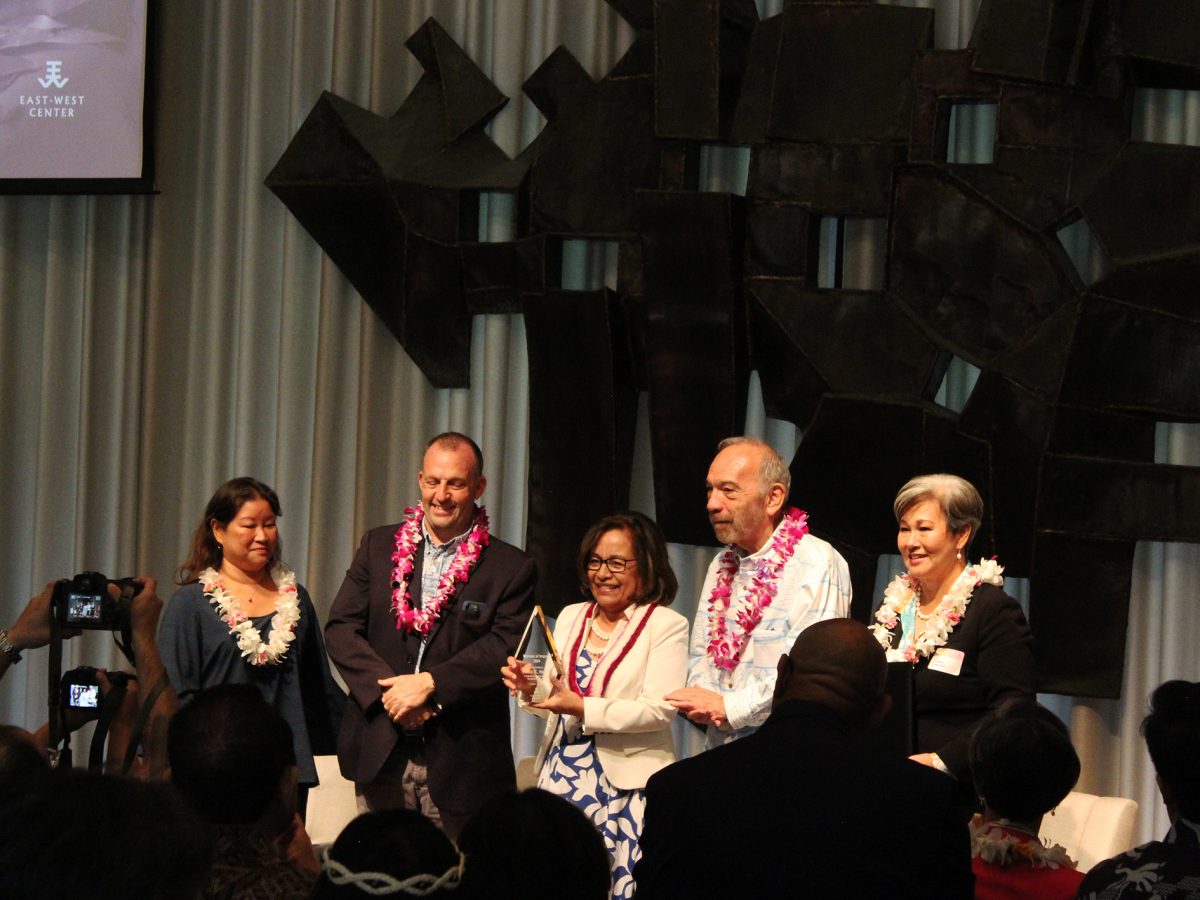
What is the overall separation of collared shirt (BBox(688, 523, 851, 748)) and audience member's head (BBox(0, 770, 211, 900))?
2215mm

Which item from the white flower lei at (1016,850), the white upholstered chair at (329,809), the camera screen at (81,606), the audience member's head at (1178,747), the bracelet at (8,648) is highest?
the audience member's head at (1178,747)

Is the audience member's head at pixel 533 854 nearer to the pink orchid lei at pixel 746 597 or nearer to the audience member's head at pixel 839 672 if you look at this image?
the audience member's head at pixel 839 672

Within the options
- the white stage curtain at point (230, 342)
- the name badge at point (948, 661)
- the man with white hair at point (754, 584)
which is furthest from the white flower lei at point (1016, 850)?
the white stage curtain at point (230, 342)

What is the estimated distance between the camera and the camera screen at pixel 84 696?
339 cm

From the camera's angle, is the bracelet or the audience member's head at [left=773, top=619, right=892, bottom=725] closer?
the audience member's head at [left=773, top=619, right=892, bottom=725]

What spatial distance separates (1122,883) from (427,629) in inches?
83.8

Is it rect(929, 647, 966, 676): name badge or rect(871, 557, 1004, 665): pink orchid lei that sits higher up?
rect(871, 557, 1004, 665): pink orchid lei

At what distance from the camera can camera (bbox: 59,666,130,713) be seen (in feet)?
11.1

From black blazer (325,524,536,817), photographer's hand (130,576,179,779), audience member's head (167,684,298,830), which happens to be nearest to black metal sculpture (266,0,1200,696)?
black blazer (325,524,536,817)

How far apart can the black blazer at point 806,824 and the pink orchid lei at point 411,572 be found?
172cm

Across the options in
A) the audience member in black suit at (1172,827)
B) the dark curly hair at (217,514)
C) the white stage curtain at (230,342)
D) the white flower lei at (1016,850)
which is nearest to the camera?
the audience member in black suit at (1172,827)

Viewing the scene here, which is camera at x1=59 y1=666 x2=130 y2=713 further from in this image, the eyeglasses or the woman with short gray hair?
the woman with short gray hair

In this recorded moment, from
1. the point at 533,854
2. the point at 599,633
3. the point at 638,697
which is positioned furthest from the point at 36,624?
the point at 533,854

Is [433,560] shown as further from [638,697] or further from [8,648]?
[8,648]
